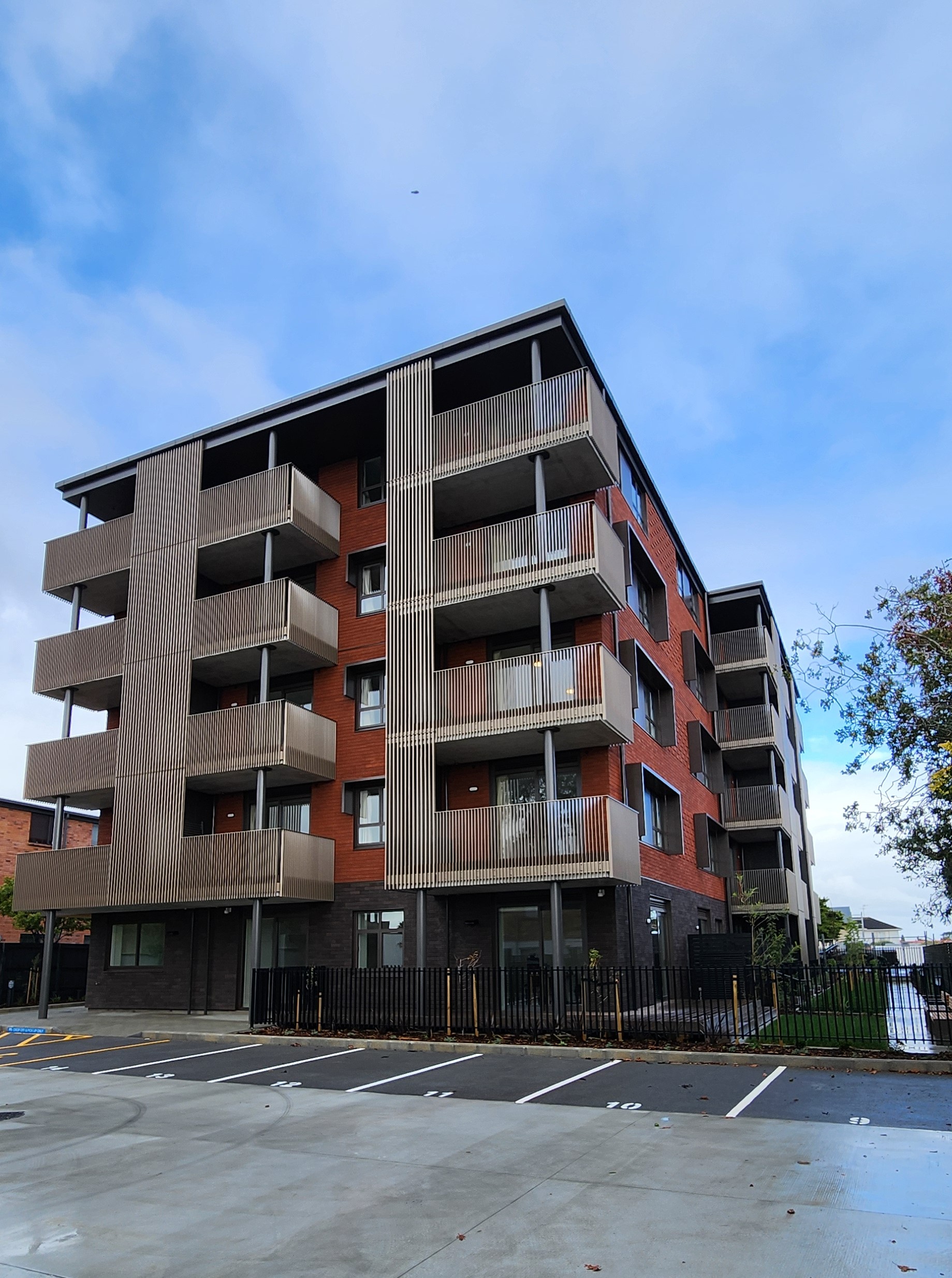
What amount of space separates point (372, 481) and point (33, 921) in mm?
19729

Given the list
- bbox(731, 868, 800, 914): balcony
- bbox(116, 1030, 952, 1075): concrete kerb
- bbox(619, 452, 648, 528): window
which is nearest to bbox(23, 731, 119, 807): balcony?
bbox(116, 1030, 952, 1075): concrete kerb

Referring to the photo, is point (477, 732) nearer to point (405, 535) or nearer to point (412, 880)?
point (412, 880)

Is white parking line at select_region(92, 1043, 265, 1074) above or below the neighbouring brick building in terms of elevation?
below

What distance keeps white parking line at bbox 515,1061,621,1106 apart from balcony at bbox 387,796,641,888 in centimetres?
511

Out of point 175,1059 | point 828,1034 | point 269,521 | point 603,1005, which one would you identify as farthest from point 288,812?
point 828,1034

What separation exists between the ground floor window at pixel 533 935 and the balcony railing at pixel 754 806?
16.9 metres

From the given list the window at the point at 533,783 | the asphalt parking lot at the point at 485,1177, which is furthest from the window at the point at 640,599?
the asphalt parking lot at the point at 485,1177

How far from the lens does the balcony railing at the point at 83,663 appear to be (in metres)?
27.7

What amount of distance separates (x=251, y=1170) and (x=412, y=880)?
1348cm

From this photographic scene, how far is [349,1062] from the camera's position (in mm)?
15969

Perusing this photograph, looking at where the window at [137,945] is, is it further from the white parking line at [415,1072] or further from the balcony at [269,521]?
the white parking line at [415,1072]

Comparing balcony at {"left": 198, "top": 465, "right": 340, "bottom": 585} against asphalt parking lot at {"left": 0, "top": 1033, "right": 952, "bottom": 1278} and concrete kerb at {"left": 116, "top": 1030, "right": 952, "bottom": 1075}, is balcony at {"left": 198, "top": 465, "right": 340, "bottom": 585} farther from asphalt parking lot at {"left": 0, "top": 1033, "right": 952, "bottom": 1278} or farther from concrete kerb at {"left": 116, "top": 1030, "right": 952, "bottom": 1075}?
asphalt parking lot at {"left": 0, "top": 1033, "right": 952, "bottom": 1278}

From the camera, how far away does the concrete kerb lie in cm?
1371

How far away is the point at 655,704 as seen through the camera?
94.5 ft
